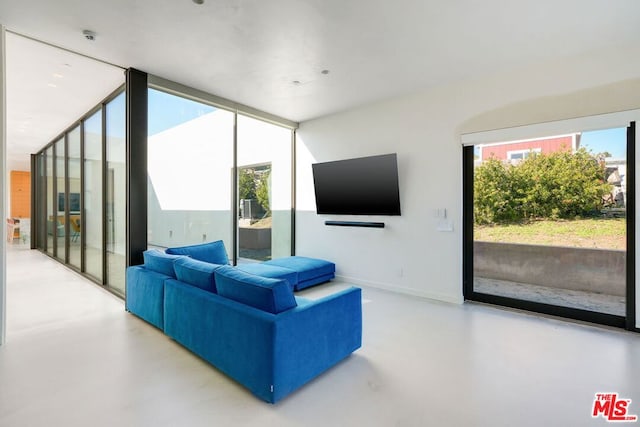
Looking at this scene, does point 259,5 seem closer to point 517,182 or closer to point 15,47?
point 15,47

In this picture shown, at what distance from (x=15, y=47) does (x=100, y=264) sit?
3063 millimetres

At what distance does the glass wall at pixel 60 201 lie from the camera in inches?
256

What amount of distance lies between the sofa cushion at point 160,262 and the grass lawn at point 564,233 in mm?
3727

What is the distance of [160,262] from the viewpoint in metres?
3.15

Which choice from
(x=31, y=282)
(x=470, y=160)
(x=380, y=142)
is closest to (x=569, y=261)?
(x=470, y=160)

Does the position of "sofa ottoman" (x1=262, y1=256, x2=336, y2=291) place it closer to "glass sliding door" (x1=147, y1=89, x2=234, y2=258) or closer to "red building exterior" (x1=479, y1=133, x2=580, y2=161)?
"glass sliding door" (x1=147, y1=89, x2=234, y2=258)

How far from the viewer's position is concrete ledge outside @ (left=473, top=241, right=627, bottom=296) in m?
3.47

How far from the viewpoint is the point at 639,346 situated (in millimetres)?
2828

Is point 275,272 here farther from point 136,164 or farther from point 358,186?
point 136,164

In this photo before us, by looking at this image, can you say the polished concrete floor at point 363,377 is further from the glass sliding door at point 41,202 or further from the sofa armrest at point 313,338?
the glass sliding door at point 41,202

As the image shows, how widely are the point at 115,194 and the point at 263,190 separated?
2289 mm

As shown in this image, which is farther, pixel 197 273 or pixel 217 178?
pixel 217 178

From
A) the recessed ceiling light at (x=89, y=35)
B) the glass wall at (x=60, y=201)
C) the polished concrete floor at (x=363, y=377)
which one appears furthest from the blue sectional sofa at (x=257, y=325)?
the glass wall at (x=60, y=201)

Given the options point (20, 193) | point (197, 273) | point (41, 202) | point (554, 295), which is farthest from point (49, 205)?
point (554, 295)
